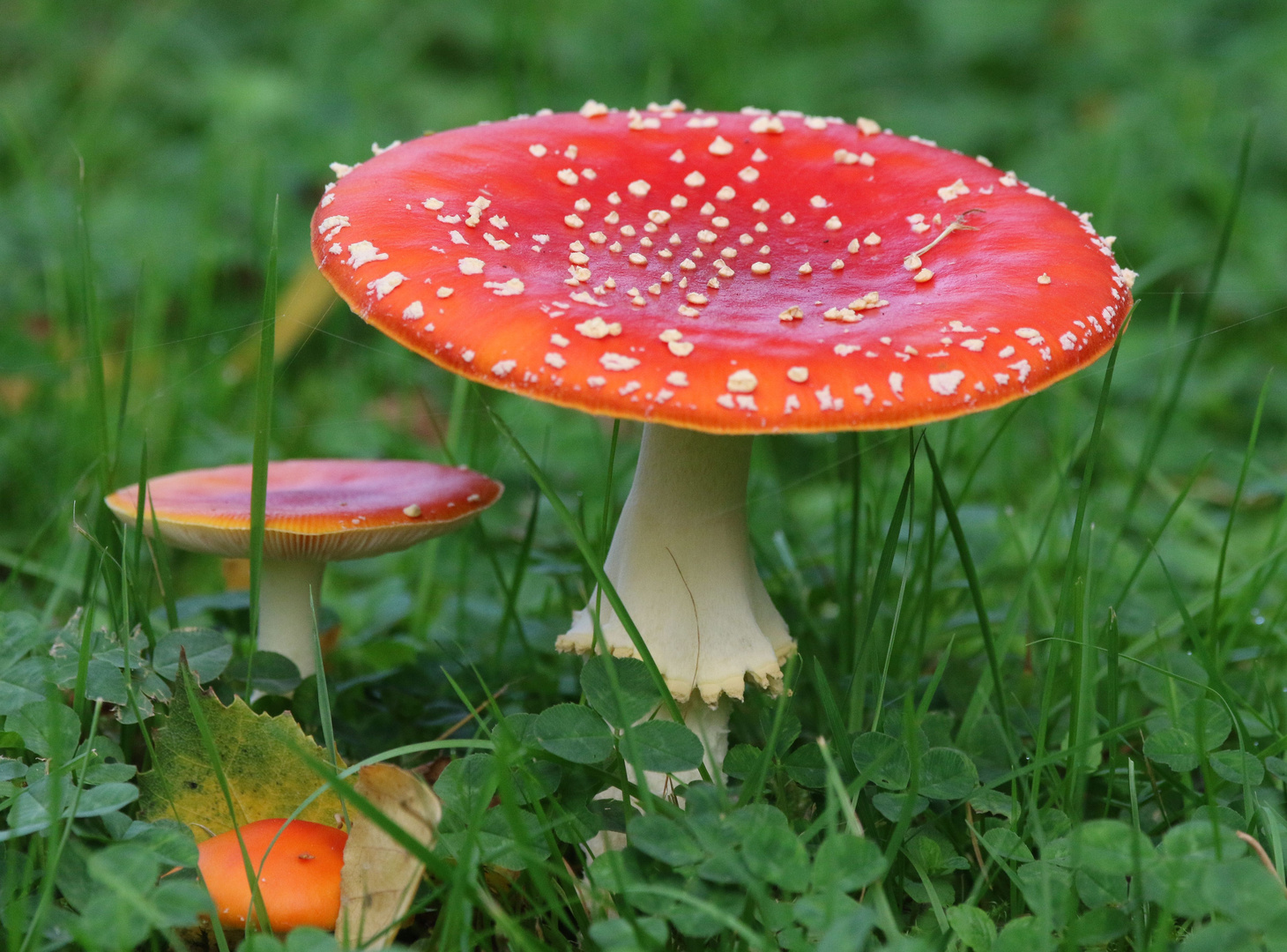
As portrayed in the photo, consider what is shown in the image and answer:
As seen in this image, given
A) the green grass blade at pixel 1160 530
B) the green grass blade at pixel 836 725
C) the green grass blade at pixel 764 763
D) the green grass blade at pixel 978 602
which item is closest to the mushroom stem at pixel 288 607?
the green grass blade at pixel 764 763

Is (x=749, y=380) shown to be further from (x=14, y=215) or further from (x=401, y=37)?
(x=401, y=37)

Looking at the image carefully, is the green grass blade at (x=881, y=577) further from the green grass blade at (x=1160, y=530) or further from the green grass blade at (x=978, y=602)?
the green grass blade at (x=1160, y=530)

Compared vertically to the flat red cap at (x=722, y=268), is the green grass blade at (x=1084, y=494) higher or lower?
lower

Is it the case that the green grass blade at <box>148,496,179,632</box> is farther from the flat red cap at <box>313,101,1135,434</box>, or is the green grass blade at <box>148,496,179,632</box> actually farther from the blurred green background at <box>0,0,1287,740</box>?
the flat red cap at <box>313,101,1135,434</box>

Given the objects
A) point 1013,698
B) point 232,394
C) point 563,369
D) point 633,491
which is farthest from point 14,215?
point 1013,698

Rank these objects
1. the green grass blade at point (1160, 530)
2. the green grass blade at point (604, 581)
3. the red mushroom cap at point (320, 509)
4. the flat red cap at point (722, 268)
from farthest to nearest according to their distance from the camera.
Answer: the red mushroom cap at point (320, 509) < the green grass blade at point (1160, 530) < the green grass blade at point (604, 581) < the flat red cap at point (722, 268)

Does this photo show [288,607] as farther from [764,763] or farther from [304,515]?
[764,763]
